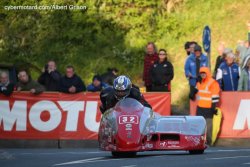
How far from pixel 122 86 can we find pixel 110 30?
44.7ft

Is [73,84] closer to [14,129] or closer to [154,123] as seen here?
[14,129]

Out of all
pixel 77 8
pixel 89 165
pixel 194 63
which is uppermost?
pixel 77 8

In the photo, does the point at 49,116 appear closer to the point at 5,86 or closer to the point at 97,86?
the point at 5,86

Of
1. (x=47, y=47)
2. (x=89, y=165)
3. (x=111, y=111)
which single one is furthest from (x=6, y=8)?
(x=89, y=165)

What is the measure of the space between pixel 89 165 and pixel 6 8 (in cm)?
Answer: 1727

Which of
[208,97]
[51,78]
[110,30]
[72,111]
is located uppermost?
[110,30]

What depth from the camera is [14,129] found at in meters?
23.1

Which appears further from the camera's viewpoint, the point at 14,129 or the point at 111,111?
the point at 14,129

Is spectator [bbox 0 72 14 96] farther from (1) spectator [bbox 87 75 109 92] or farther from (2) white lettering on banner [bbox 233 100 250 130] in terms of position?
(2) white lettering on banner [bbox 233 100 250 130]

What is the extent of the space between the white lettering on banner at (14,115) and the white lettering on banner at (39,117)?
7.2 inches

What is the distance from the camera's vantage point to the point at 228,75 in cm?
2444

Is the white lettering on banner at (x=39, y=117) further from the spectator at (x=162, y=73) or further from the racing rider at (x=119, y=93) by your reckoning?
the racing rider at (x=119, y=93)

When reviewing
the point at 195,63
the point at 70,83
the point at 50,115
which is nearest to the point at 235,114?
the point at 195,63

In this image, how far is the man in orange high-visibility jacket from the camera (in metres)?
22.9
